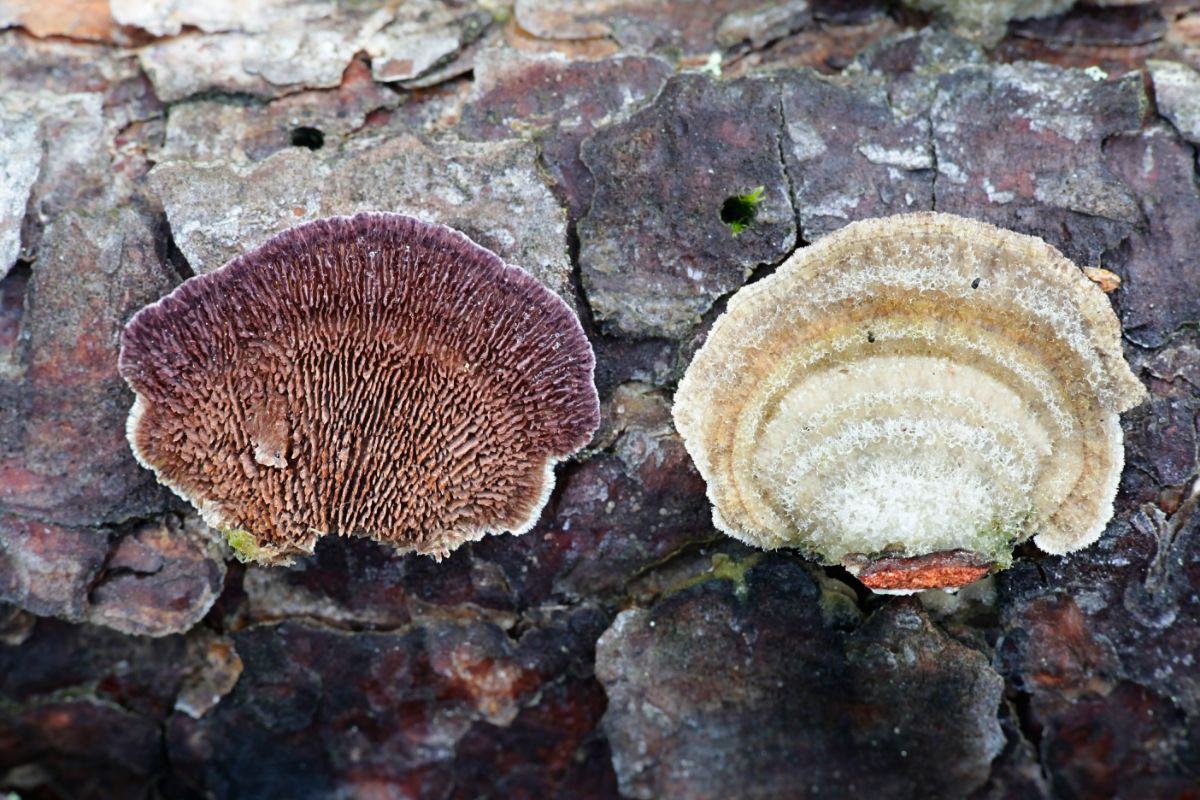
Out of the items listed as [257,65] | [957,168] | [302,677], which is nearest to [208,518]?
[302,677]

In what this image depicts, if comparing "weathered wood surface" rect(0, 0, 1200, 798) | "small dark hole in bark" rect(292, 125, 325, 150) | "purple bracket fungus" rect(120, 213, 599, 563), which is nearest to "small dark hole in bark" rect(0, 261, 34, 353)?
"weathered wood surface" rect(0, 0, 1200, 798)

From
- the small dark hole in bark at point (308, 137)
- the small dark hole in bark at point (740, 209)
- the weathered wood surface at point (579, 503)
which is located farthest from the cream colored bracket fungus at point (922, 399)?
the small dark hole in bark at point (308, 137)

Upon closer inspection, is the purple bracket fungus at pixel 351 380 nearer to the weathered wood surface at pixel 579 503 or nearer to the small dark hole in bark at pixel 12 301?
the weathered wood surface at pixel 579 503

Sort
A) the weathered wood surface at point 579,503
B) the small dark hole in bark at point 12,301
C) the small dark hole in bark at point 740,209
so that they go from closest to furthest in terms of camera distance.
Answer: the weathered wood surface at point 579,503 < the small dark hole in bark at point 12,301 < the small dark hole in bark at point 740,209

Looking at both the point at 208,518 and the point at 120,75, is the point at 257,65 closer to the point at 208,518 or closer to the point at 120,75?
the point at 120,75

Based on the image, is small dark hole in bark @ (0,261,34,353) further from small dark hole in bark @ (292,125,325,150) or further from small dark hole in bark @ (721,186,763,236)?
small dark hole in bark @ (721,186,763,236)

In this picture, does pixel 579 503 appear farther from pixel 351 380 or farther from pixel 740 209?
pixel 740 209

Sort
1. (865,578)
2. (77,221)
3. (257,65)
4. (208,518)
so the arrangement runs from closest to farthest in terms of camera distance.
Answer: (865,578)
(208,518)
(77,221)
(257,65)
